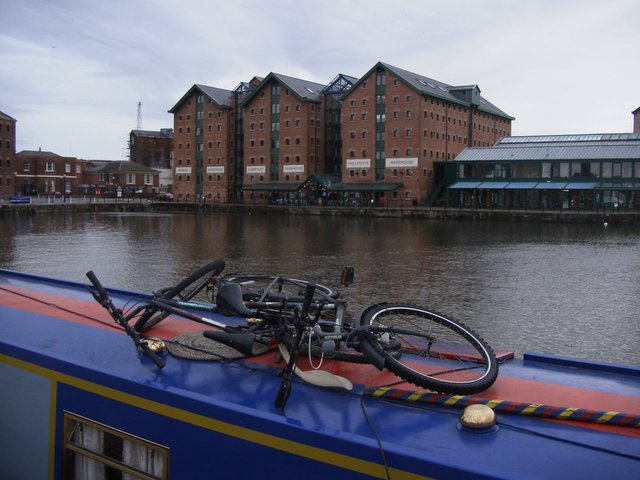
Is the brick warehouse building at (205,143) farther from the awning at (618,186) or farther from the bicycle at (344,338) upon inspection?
the bicycle at (344,338)

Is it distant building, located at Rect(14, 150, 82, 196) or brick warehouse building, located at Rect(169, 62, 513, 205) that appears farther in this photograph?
distant building, located at Rect(14, 150, 82, 196)

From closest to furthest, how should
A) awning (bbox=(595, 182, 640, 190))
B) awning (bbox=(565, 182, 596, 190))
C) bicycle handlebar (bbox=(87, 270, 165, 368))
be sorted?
bicycle handlebar (bbox=(87, 270, 165, 368))
awning (bbox=(595, 182, 640, 190))
awning (bbox=(565, 182, 596, 190))

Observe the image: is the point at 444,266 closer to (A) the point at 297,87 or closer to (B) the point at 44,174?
(A) the point at 297,87

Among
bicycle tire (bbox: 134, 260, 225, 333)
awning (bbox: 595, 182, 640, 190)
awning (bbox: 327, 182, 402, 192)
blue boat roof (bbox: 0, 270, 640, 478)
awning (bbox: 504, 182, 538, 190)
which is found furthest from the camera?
awning (bbox: 327, 182, 402, 192)

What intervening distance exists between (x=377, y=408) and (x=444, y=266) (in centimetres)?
2545

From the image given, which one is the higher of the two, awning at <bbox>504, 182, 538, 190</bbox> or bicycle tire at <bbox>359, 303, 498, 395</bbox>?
awning at <bbox>504, 182, 538, 190</bbox>

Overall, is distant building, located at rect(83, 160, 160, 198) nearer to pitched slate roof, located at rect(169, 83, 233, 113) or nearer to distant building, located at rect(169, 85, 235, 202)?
distant building, located at rect(169, 85, 235, 202)

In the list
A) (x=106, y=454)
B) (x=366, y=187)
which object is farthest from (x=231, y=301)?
(x=366, y=187)

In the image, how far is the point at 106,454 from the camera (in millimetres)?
4887

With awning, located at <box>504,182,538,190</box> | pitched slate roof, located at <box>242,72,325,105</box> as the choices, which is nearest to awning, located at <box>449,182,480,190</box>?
awning, located at <box>504,182,538,190</box>

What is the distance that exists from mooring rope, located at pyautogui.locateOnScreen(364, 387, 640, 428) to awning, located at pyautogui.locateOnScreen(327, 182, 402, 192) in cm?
8265

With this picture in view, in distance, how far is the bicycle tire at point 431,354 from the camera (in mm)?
4660

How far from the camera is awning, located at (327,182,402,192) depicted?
3418 inches

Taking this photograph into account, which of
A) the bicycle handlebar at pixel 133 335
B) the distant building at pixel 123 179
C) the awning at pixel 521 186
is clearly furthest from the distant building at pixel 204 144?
the bicycle handlebar at pixel 133 335
